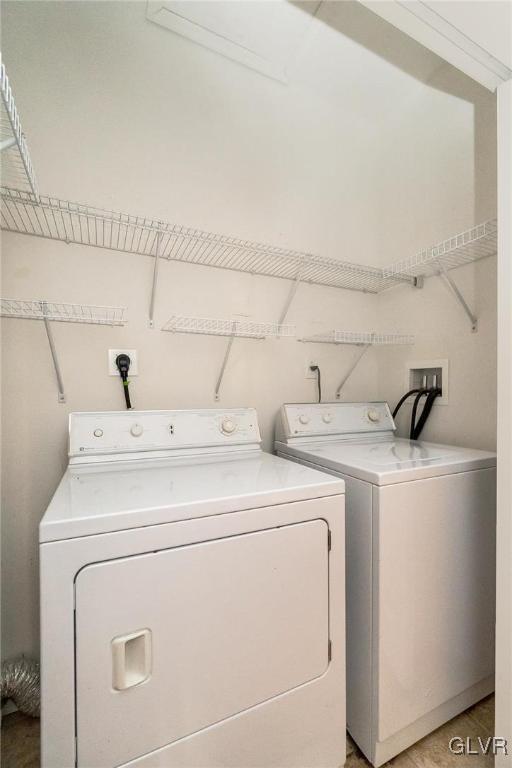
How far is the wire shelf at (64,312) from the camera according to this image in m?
1.31

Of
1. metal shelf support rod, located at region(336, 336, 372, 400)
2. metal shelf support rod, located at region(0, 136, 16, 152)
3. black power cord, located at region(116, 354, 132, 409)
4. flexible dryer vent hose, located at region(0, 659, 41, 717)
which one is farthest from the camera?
metal shelf support rod, located at region(336, 336, 372, 400)

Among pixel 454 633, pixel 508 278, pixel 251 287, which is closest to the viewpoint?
pixel 508 278

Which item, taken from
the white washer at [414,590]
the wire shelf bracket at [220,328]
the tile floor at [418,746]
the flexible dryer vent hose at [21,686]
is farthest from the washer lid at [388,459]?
the flexible dryer vent hose at [21,686]

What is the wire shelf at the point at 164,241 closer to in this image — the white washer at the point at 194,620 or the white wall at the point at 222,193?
the white wall at the point at 222,193

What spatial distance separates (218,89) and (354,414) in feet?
6.22

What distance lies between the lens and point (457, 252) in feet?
5.45

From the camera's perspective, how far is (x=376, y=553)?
1121 millimetres

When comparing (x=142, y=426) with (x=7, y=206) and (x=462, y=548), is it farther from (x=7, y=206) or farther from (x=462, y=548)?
(x=462, y=548)

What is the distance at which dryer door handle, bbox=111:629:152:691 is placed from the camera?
811 mm

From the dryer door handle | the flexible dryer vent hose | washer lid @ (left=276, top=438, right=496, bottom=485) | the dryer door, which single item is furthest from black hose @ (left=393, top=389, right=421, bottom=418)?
the flexible dryer vent hose

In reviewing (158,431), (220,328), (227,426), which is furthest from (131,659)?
(220,328)

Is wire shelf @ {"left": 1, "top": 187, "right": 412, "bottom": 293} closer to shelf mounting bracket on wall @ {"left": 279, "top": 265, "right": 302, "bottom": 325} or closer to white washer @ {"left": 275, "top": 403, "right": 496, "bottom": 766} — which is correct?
shelf mounting bracket on wall @ {"left": 279, "top": 265, "right": 302, "bottom": 325}

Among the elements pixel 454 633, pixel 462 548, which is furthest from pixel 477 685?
pixel 462 548

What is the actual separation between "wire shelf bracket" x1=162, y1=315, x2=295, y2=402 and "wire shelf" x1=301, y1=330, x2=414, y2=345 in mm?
344
